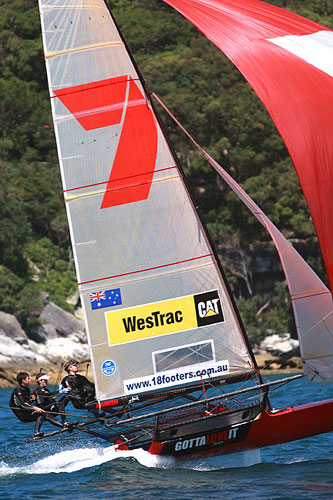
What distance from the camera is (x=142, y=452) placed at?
11.1 m

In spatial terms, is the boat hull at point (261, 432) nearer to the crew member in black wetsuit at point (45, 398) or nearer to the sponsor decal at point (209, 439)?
the sponsor decal at point (209, 439)

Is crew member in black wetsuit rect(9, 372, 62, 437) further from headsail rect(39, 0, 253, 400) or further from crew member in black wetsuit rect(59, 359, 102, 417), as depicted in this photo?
headsail rect(39, 0, 253, 400)

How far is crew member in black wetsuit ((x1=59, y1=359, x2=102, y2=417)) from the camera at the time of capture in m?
11.4

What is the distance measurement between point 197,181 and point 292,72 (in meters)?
34.5

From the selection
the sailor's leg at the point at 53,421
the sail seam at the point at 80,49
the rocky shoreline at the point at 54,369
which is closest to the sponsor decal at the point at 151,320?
the sailor's leg at the point at 53,421

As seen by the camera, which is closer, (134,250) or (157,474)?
(157,474)

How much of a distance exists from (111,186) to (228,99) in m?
33.7

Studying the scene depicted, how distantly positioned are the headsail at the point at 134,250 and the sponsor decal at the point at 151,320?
0.04ft

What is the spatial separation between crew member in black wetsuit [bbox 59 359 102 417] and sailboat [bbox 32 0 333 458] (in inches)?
16.1

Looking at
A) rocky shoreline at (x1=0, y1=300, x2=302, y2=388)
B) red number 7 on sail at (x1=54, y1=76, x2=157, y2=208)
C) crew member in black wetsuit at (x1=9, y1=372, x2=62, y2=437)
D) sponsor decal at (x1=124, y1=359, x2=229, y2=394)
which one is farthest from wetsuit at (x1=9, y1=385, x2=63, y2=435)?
rocky shoreline at (x1=0, y1=300, x2=302, y2=388)

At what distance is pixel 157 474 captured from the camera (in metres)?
10.7

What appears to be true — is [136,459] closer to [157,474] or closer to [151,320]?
[157,474]

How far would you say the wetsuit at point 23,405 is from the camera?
1116 centimetres

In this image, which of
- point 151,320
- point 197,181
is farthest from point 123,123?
point 197,181
